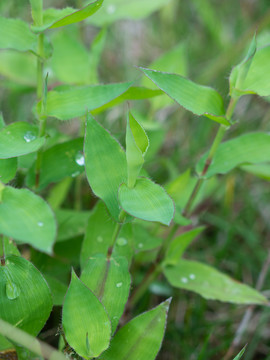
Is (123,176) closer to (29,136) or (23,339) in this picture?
(29,136)

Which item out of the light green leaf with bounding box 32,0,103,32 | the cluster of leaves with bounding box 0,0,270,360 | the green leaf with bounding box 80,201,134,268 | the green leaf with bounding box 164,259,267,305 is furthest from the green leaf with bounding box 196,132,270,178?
the light green leaf with bounding box 32,0,103,32

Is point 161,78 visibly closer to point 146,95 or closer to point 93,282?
point 146,95

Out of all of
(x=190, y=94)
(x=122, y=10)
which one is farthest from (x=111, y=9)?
(x=190, y=94)

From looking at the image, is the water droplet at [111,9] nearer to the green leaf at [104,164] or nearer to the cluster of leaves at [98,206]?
the cluster of leaves at [98,206]

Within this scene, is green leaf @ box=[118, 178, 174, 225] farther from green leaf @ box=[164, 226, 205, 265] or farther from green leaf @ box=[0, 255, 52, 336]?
green leaf @ box=[164, 226, 205, 265]

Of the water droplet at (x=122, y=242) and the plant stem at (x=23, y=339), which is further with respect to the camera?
the water droplet at (x=122, y=242)

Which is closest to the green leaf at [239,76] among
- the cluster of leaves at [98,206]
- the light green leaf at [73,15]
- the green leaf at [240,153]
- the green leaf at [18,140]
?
the cluster of leaves at [98,206]
